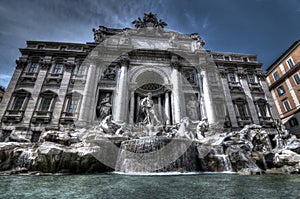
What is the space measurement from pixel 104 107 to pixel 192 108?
9.19 meters

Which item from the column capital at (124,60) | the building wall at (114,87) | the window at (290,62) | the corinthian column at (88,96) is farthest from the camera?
the window at (290,62)

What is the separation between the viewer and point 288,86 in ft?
63.6

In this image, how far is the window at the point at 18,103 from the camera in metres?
13.9

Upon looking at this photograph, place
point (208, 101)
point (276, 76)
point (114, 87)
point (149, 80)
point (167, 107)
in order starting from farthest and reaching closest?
point (276, 76), point (149, 80), point (114, 87), point (167, 107), point (208, 101)

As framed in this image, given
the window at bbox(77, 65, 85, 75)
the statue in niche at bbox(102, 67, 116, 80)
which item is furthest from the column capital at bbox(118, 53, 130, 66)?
the window at bbox(77, 65, 85, 75)

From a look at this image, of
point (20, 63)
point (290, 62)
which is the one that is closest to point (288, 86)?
point (290, 62)

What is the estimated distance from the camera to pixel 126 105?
14.2 m

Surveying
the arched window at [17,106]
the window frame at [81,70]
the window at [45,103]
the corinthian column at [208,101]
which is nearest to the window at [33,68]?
the arched window at [17,106]

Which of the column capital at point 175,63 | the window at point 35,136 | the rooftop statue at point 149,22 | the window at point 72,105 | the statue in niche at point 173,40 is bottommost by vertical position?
the window at point 35,136

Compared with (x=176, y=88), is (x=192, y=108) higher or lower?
lower

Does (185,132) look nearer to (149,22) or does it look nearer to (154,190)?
(154,190)

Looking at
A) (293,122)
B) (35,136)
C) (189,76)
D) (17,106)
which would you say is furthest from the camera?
(293,122)

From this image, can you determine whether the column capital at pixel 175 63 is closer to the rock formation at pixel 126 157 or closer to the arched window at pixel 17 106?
the rock formation at pixel 126 157

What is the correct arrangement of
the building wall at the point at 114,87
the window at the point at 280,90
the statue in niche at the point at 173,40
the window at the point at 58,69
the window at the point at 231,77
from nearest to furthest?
the building wall at the point at 114,87, the window at the point at 58,69, the window at the point at 231,77, the statue in niche at the point at 173,40, the window at the point at 280,90
